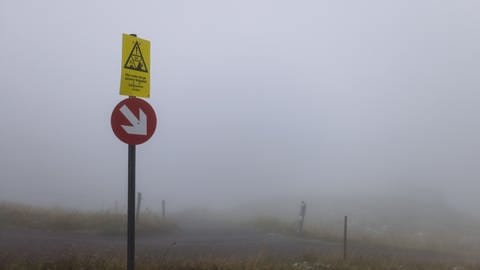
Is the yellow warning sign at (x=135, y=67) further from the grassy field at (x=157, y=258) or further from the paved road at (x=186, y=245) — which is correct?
the paved road at (x=186, y=245)

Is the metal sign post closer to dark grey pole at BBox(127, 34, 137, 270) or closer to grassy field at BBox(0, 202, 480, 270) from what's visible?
dark grey pole at BBox(127, 34, 137, 270)

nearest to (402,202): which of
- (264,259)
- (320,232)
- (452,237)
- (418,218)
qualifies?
(418,218)

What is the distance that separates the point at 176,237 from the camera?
60.0 feet

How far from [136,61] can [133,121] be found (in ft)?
2.82

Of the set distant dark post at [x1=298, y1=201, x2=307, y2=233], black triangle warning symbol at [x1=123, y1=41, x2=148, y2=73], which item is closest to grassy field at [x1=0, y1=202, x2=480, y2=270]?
distant dark post at [x1=298, y1=201, x2=307, y2=233]

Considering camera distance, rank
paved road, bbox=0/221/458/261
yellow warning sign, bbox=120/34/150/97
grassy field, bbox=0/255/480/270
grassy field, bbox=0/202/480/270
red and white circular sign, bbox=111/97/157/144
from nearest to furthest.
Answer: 1. red and white circular sign, bbox=111/97/157/144
2. yellow warning sign, bbox=120/34/150/97
3. grassy field, bbox=0/255/480/270
4. grassy field, bbox=0/202/480/270
5. paved road, bbox=0/221/458/261

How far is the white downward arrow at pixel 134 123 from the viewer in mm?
8031

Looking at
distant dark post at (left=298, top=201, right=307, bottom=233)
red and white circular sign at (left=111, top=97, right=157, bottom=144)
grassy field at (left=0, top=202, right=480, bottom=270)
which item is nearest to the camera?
red and white circular sign at (left=111, top=97, right=157, bottom=144)

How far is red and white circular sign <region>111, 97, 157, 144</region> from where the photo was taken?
26.2 ft

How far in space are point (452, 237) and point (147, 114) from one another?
70.4 ft

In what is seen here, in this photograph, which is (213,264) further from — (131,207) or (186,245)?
(186,245)

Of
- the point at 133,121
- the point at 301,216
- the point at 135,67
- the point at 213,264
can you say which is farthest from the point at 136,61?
the point at 301,216

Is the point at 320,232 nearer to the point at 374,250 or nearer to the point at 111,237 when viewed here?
the point at 374,250

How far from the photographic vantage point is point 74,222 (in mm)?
18922
